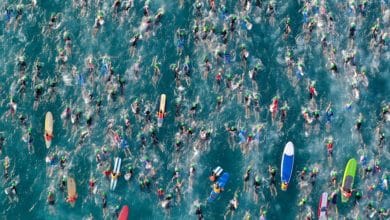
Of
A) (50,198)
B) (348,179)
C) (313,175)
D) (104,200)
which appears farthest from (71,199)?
(348,179)

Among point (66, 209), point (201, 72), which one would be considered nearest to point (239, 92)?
point (201, 72)

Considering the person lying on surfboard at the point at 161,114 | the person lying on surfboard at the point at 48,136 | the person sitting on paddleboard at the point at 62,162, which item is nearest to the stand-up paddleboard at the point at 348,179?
the person lying on surfboard at the point at 161,114

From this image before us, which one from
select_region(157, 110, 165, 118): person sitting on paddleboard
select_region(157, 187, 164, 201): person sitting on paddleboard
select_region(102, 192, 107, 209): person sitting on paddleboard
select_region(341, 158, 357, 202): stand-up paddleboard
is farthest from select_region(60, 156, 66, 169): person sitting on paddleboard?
select_region(341, 158, 357, 202): stand-up paddleboard

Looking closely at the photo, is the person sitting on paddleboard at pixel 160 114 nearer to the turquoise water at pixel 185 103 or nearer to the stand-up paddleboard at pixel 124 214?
the turquoise water at pixel 185 103

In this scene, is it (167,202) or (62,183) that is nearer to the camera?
(62,183)

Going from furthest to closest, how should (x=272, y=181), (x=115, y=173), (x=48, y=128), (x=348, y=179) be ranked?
(x=348, y=179) < (x=272, y=181) < (x=48, y=128) < (x=115, y=173)

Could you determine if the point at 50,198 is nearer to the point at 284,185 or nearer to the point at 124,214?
the point at 124,214

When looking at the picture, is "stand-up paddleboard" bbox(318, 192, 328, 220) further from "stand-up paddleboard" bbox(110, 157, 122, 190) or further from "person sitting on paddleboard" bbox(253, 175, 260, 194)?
"stand-up paddleboard" bbox(110, 157, 122, 190)
